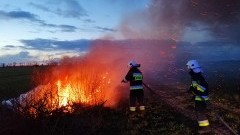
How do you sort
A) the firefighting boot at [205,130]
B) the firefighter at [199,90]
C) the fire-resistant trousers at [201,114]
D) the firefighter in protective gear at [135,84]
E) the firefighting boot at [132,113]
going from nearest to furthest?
Result: the firefighting boot at [205,130] → the fire-resistant trousers at [201,114] → the firefighter at [199,90] → the firefighting boot at [132,113] → the firefighter in protective gear at [135,84]

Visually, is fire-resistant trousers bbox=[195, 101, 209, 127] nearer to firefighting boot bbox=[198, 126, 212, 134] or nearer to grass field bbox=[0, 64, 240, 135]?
firefighting boot bbox=[198, 126, 212, 134]

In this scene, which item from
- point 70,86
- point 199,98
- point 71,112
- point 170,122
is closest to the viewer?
point 71,112

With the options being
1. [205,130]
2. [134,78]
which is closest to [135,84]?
[134,78]

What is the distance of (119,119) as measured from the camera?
569 inches

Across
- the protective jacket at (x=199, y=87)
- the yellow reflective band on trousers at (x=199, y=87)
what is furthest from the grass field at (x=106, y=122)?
the yellow reflective band on trousers at (x=199, y=87)

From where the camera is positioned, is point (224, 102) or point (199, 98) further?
point (224, 102)

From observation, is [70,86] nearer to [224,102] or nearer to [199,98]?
[199,98]

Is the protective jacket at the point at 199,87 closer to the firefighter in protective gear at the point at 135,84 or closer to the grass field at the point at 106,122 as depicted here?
the grass field at the point at 106,122

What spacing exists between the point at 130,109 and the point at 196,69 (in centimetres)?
420

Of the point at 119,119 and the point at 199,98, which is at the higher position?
the point at 199,98

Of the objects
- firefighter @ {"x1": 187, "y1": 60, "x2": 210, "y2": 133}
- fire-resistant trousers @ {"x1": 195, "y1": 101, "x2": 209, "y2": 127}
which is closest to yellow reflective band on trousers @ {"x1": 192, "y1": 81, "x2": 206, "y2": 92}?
firefighter @ {"x1": 187, "y1": 60, "x2": 210, "y2": 133}

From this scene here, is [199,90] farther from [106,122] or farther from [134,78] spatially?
[134,78]

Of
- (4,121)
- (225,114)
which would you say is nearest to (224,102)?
(225,114)

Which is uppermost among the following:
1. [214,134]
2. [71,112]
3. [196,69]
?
[196,69]
